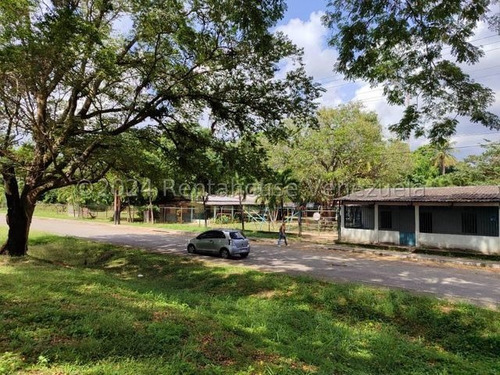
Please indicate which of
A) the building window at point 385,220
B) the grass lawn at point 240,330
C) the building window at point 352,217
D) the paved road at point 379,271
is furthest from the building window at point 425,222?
the grass lawn at point 240,330

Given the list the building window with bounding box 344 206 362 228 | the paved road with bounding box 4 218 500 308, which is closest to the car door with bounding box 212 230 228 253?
the paved road with bounding box 4 218 500 308

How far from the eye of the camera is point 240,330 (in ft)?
22.0

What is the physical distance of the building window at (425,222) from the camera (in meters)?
22.4

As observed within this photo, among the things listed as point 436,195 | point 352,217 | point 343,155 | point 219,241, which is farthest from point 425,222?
point 219,241

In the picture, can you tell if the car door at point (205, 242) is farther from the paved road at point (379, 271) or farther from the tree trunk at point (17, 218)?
the tree trunk at point (17, 218)

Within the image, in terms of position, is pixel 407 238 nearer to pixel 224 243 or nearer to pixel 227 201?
pixel 224 243

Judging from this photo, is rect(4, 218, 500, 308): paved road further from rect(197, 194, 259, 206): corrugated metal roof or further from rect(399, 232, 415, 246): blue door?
rect(197, 194, 259, 206): corrugated metal roof

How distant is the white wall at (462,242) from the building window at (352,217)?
4.60 meters

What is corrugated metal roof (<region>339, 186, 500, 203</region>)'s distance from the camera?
19927 mm

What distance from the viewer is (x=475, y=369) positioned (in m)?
6.44

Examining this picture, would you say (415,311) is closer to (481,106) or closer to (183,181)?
(481,106)

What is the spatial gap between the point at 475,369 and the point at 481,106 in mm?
5120

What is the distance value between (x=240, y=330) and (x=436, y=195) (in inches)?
770

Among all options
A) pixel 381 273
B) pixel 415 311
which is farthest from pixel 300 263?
→ pixel 415 311
